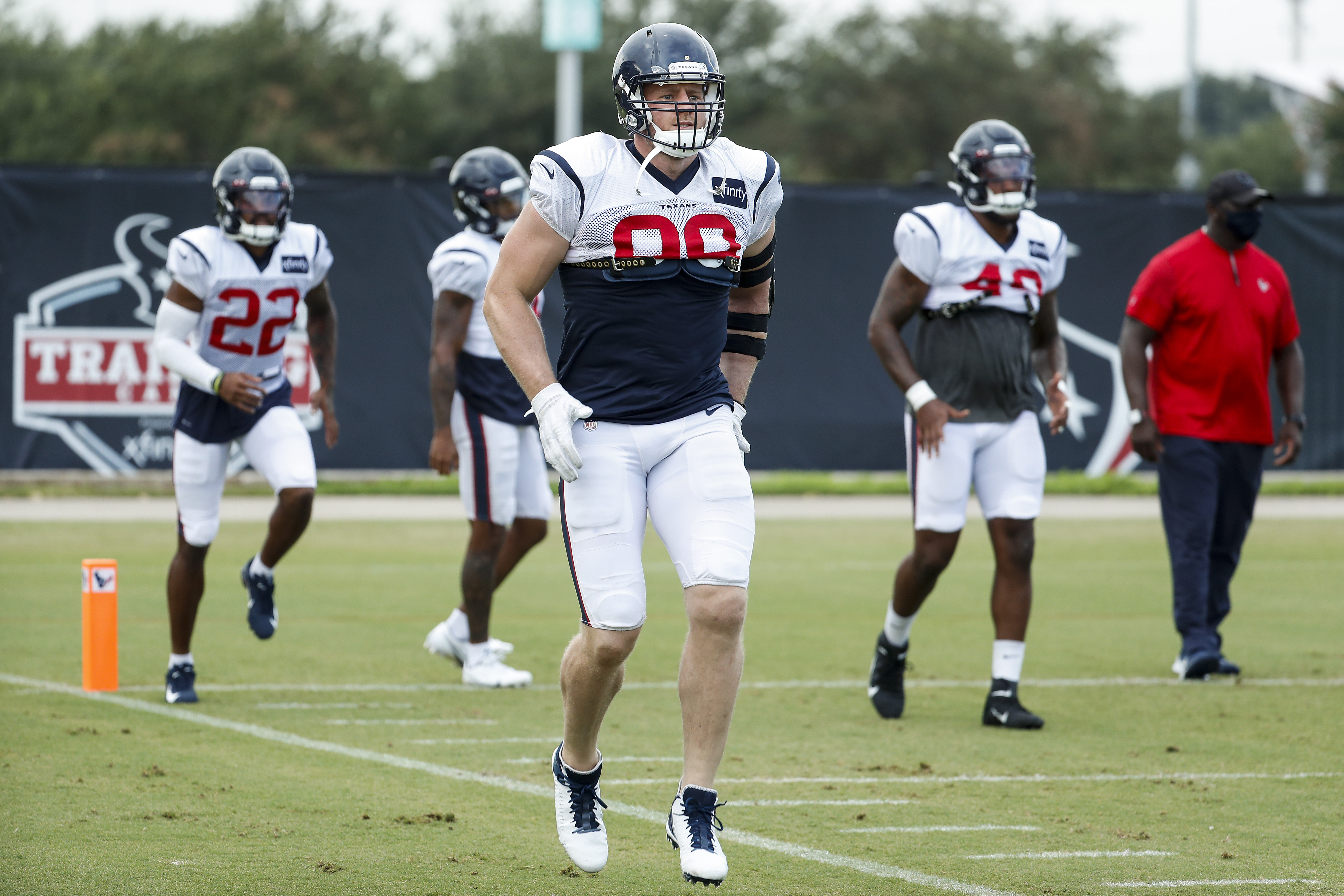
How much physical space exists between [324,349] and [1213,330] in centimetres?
403

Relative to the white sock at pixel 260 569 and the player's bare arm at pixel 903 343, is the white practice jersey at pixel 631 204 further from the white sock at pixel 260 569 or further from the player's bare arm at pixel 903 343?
the white sock at pixel 260 569

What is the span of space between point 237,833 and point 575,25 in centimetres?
1576

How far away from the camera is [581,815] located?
175 inches

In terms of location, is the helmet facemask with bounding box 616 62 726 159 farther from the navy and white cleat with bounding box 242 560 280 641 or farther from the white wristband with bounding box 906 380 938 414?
the navy and white cleat with bounding box 242 560 280 641

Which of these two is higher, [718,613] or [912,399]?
[912,399]

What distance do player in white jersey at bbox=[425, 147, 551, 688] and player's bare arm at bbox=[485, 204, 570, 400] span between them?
3033 millimetres

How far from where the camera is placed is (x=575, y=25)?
19.5 meters

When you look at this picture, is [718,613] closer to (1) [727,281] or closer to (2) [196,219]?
(1) [727,281]

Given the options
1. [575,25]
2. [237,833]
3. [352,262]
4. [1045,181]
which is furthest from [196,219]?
[1045,181]

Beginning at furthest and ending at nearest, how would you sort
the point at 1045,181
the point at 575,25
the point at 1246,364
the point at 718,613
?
the point at 1045,181
the point at 575,25
the point at 1246,364
the point at 718,613

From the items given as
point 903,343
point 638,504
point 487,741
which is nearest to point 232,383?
point 487,741

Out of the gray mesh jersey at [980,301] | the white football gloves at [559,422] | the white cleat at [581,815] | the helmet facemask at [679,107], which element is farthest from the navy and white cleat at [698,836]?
the gray mesh jersey at [980,301]

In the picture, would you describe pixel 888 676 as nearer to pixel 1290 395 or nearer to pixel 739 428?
pixel 739 428

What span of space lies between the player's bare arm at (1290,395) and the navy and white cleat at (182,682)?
4.92 meters
